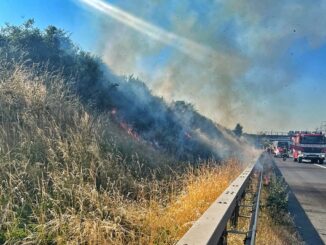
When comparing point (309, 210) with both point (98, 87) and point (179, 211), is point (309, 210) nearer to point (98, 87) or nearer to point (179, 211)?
point (179, 211)

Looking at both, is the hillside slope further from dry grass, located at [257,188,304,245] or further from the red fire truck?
the red fire truck

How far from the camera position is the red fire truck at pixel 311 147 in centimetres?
3784

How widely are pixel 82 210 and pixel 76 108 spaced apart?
488 centimetres

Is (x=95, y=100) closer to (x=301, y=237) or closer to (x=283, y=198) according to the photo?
(x=283, y=198)

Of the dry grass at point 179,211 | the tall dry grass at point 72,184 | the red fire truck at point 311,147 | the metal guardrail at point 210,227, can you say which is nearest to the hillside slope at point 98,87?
the tall dry grass at point 72,184

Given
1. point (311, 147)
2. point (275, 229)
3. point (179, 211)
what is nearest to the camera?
point (179, 211)

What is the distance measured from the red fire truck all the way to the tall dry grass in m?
31.2

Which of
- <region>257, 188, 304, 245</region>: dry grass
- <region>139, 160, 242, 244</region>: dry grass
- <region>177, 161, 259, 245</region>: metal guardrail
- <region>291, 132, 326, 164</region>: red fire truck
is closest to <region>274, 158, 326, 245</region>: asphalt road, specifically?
<region>257, 188, 304, 245</region>: dry grass

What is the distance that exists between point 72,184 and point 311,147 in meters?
36.2

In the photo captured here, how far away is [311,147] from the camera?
1517 inches

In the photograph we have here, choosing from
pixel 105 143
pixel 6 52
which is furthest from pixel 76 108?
pixel 6 52

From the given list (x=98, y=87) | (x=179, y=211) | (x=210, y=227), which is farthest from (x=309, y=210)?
(x=210, y=227)

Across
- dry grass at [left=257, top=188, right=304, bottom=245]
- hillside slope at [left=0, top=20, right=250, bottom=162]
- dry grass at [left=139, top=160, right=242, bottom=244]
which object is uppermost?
hillside slope at [left=0, top=20, right=250, bottom=162]

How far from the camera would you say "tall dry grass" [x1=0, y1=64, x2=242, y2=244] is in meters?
4.42
